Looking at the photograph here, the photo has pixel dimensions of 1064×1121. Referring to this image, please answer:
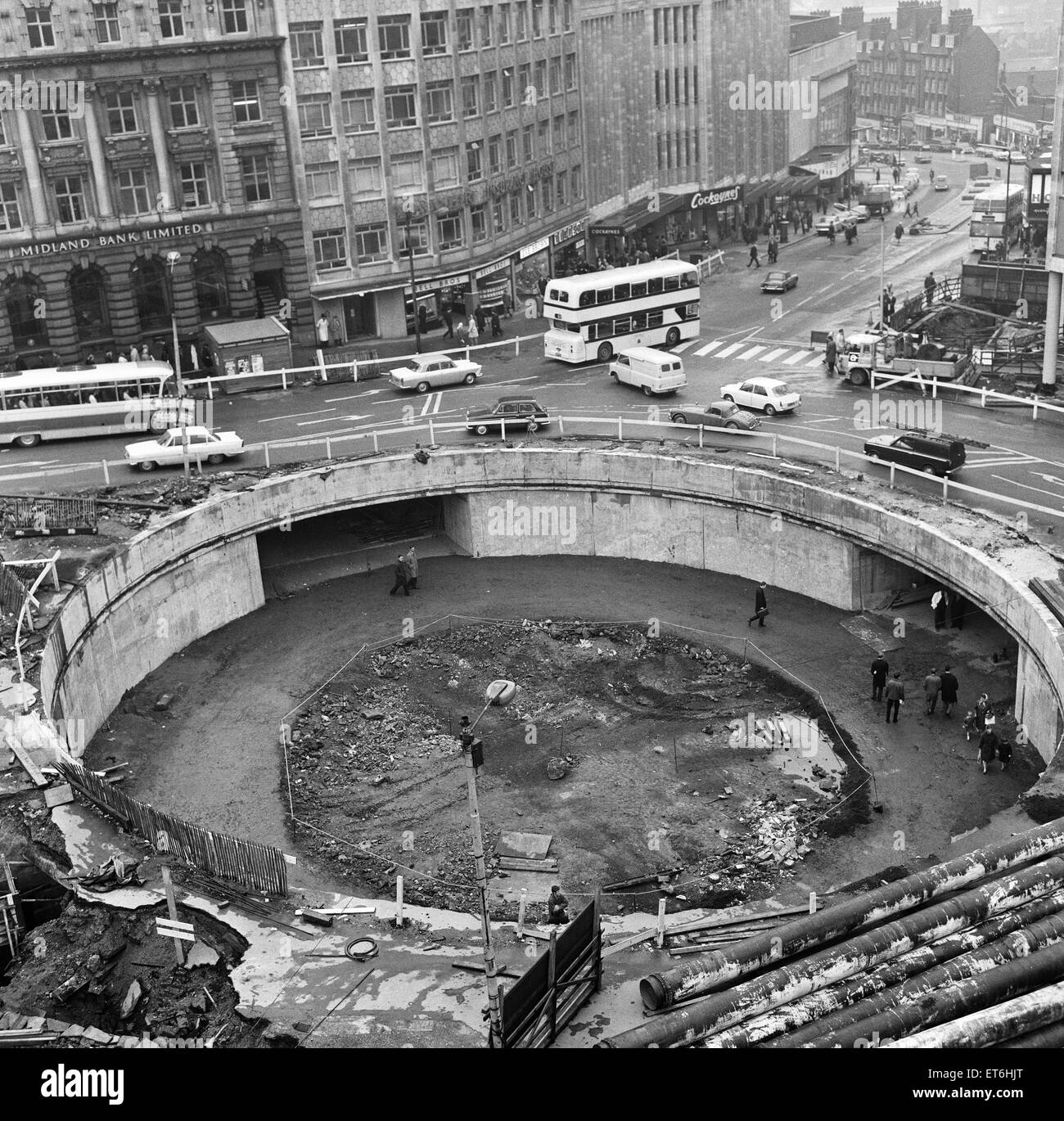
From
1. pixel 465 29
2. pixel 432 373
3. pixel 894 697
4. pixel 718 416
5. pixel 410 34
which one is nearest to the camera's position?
pixel 894 697

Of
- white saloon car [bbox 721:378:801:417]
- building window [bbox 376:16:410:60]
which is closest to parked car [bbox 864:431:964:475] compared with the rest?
white saloon car [bbox 721:378:801:417]

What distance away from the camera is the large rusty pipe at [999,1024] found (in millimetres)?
23500

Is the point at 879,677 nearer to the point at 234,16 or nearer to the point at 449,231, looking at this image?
the point at 449,231

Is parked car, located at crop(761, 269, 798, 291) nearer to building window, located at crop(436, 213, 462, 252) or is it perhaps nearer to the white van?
building window, located at crop(436, 213, 462, 252)

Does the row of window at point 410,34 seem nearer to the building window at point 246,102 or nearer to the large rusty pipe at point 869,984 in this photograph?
the building window at point 246,102

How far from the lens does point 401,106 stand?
7488 cm

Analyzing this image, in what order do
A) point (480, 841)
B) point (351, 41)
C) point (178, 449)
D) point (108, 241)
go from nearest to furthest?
point (480, 841) < point (178, 449) < point (108, 241) < point (351, 41)

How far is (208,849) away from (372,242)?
49406mm

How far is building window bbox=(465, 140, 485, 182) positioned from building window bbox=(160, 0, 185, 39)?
15488 millimetres

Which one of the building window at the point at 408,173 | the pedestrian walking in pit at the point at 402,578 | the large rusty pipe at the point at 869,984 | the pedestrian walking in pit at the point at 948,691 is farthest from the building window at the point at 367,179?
the large rusty pipe at the point at 869,984

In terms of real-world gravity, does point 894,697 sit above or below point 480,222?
below

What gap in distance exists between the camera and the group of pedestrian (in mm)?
54781

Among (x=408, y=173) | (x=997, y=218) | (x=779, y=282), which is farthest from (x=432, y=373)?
(x=997, y=218)

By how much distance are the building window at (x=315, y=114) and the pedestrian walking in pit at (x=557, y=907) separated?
157 feet
